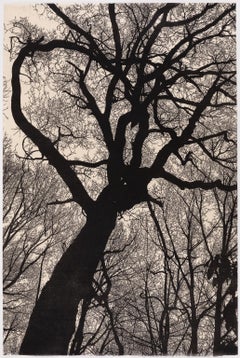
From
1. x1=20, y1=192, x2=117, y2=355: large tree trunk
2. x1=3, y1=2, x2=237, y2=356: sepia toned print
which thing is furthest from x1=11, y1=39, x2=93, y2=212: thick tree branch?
x1=20, y1=192, x2=117, y2=355: large tree trunk

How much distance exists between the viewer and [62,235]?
15.8 feet

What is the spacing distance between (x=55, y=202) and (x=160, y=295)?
151 centimetres

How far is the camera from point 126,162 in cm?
479

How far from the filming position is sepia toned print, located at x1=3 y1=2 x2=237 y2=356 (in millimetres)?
4574

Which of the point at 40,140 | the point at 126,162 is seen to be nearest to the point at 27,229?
the point at 40,140

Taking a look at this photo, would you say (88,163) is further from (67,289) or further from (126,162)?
(67,289)

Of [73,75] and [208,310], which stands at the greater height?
[73,75]

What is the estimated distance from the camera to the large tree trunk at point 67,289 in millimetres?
3969

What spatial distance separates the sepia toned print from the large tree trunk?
40mm

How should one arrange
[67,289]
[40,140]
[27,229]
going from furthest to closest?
1. [27,229]
2. [40,140]
3. [67,289]

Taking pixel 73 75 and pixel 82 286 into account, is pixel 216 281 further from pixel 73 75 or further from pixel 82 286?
pixel 73 75

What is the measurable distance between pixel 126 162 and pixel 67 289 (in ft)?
4.90

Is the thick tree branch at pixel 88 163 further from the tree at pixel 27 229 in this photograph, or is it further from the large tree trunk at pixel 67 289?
the large tree trunk at pixel 67 289

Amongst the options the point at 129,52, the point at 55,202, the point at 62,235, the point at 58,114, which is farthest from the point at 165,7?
the point at 62,235
